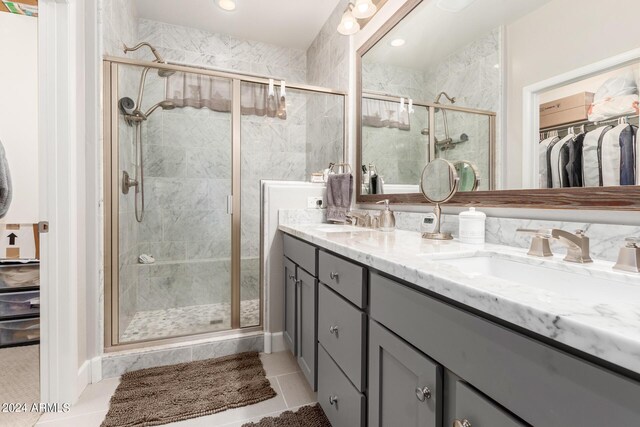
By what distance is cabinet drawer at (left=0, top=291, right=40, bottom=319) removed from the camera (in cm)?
202

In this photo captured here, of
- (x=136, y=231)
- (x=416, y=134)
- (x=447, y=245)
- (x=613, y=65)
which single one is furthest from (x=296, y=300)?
(x=613, y=65)

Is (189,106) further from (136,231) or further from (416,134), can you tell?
(416,134)

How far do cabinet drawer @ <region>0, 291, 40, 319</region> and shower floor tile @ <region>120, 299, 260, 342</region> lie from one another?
2.27ft

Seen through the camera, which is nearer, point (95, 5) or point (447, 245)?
point (447, 245)

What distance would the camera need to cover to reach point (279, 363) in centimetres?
187

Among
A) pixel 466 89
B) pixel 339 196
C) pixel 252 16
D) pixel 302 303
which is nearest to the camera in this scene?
pixel 466 89

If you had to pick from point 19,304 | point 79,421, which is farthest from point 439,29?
point 19,304

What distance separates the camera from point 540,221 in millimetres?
998

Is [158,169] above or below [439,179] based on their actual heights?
above

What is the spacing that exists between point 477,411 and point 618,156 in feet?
2.55

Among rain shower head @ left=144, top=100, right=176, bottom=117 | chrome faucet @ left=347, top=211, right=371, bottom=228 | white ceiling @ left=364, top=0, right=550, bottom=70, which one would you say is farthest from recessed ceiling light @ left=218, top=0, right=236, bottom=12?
chrome faucet @ left=347, top=211, right=371, bottom=228

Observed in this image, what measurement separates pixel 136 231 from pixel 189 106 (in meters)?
0.97

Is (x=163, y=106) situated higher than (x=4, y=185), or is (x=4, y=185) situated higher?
(x=163, y=106)

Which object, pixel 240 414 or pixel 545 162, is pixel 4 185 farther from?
pixel 545 162
